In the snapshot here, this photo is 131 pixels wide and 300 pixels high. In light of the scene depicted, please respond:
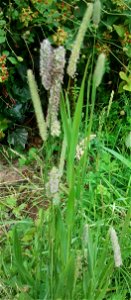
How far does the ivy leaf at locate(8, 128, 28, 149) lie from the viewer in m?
3.00

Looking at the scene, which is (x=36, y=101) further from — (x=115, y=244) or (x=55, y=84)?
(x=115, y=244)

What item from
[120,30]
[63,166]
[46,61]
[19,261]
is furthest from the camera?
[120,30]

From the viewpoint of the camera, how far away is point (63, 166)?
5.15ft

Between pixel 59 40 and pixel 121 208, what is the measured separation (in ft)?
2.89

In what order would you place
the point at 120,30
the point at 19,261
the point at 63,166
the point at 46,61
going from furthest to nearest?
1. the point at 120,30
2. the point at 19,261
3. the point at 63,166
4. the point at 46,61

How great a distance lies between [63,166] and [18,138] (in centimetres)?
146

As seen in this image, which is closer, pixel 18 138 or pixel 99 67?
pixel 99 67

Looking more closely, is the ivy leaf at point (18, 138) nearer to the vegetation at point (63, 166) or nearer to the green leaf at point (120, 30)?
the vegetation at point (63, 166)

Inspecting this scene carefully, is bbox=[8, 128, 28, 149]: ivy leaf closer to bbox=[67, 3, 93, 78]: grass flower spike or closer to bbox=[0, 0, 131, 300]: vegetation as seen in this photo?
bbox=[0, 0, 131, 300]: vegetation

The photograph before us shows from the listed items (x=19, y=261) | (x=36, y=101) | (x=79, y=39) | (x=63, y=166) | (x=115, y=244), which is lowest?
(x=19, y=261)

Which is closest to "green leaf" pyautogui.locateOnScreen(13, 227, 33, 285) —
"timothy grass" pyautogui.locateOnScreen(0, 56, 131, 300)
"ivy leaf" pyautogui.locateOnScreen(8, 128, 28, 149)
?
"timothy grass" pyautogui.locateOnScreen(0, 56, 131, 300)

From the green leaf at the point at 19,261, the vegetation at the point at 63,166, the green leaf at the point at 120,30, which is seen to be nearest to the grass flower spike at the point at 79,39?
the vegetation at the point at 63,166

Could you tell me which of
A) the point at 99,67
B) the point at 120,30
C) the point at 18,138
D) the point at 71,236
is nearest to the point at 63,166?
the point at 71,236

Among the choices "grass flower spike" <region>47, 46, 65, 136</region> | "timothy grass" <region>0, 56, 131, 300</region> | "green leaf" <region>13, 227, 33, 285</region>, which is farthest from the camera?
"green leaf" <region>13, 227, 33, 285</region>
